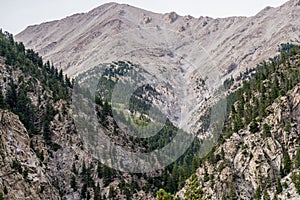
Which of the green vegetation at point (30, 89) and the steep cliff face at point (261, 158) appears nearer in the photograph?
the steep cliff face at point (261, 158)

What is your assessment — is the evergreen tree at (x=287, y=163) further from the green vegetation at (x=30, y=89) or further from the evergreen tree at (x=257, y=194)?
the green vegetation at (x=30, y=89)

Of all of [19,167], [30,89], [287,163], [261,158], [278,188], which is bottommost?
[19,167]

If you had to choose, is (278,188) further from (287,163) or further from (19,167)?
(19,167)

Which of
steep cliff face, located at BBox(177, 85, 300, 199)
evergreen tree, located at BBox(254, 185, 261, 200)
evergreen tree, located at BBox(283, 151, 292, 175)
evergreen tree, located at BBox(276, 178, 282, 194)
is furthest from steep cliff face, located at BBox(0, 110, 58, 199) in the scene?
evergreen tree, located at BBox(283, 151, 292, 175)

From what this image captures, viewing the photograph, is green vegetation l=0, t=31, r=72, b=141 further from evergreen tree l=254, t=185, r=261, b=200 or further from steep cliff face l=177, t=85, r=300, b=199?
evergreen tree l=254, t=185, r=261, b=200

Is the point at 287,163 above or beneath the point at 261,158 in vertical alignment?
beneath

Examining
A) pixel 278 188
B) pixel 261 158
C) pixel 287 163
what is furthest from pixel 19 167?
pixel 287 163

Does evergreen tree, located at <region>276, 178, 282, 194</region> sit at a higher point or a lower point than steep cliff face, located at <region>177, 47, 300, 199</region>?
lower

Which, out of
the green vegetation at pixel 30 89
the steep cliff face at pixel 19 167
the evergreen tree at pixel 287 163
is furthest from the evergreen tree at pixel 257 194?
the green vegetation at pixel 30 89
